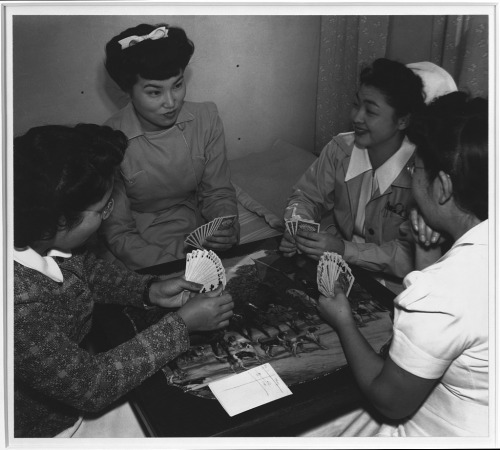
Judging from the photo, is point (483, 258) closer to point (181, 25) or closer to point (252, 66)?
point (181, 25)

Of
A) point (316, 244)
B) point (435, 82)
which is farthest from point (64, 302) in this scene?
point (435, 82)

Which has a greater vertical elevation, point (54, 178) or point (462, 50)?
point (462, 50)

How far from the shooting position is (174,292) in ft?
5.63

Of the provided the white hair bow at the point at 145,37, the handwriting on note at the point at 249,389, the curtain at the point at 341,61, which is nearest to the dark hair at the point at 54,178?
the handwriting on note at the point at 249,389

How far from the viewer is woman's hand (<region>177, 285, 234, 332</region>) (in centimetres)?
151

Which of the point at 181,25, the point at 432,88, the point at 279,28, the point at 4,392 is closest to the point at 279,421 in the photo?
the point at 4,392

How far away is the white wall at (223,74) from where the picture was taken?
2.19 meters

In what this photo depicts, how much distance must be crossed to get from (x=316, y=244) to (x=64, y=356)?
1.09 m

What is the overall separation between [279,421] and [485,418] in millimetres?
580

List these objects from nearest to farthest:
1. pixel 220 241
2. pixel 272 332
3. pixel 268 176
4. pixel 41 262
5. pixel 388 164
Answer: pixel 41 262 < pixel 272 332 < pixel 220 241 < pixel 388 164 < pixel 268 176

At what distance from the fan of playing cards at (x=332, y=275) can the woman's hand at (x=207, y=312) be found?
343 millimetres

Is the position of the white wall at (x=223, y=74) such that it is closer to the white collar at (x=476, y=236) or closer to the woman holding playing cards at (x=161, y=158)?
the woman holding playing cards at (x=161, y=158)

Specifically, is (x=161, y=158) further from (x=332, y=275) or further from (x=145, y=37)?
(x=332, y=275)

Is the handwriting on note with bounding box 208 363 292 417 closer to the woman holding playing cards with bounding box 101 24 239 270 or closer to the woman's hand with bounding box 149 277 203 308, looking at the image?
the woman's hand with bounding box 149 277 203 308
